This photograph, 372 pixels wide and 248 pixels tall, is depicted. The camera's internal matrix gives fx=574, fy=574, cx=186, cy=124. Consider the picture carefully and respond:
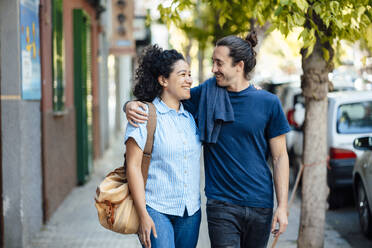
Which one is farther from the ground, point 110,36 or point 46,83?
point 110,36

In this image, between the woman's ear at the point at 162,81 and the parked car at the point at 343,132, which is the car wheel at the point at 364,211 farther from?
the woman's ear at the point at 162,81

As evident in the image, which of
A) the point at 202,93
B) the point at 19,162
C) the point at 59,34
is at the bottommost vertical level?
the point at 19,162

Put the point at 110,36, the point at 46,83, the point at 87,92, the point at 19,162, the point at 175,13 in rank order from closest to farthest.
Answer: the point at 175,13 → the point at 19,162 → the point at 46,83 → the point at 87,92 → the point at 110,36

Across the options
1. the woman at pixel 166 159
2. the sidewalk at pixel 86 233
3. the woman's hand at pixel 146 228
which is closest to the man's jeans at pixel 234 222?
the woman at pixel 166 159

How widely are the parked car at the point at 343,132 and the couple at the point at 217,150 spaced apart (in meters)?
4.69

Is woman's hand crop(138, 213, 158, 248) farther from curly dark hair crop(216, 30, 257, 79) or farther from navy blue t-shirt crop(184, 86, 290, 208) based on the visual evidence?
curly dark hair crop(216, 30, 257, 79)

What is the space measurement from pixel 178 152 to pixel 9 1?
10.9 ft

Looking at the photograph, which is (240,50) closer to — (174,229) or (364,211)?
(174,229)

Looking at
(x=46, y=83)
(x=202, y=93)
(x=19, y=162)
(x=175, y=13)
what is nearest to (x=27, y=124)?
(x=19, y=162)

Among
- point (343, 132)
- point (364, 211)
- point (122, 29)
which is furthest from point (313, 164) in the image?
point (122, 29)

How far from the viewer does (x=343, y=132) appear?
8.17m

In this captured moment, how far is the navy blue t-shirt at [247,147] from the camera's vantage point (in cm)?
335

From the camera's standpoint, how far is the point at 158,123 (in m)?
3.31

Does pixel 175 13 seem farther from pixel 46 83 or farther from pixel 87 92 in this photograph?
pixel 87 92
